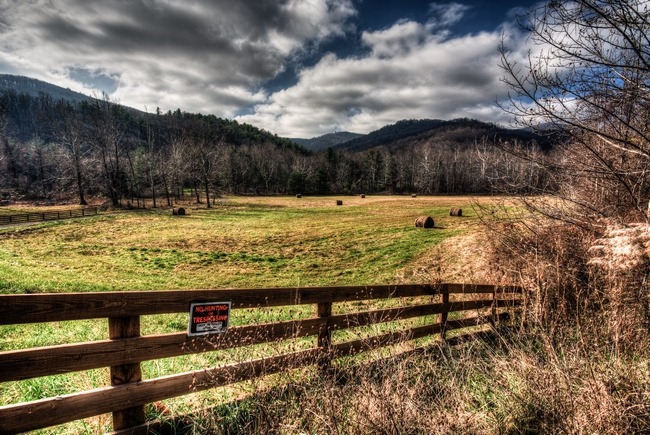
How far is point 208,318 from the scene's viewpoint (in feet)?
10.4

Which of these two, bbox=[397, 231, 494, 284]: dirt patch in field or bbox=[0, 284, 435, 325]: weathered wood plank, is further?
bbox=[397, 231, 494, 284]: dirt patch in field

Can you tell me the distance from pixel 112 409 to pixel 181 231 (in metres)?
24.0

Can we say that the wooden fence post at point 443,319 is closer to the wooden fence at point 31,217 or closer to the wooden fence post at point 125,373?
the wooden fence post at point 125,373

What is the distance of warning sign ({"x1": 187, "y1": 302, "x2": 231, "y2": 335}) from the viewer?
10.2ft

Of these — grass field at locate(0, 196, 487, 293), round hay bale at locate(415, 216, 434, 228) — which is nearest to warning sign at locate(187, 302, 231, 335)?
grass field at locate(0, 196, 487, 293)

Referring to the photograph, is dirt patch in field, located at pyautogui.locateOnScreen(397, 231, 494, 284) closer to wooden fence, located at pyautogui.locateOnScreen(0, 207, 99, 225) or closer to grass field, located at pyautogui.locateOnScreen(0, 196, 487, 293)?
grass field, located at pyautogui.locateOnScreen(0, 196, 487, 293)

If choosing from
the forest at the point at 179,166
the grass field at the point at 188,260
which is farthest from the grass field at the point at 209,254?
the forest at the point at 179,166

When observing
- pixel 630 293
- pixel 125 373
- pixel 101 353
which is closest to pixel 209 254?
pixel 125 373

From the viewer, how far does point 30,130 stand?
158 metres

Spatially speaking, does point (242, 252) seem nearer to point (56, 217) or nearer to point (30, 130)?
point (56, 217)

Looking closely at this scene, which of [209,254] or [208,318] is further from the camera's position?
[209,254]

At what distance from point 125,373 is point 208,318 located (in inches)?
30.8

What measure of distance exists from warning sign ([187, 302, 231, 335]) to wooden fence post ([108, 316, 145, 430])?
18.8 inches

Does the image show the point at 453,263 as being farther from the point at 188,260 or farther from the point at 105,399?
the point at 105,399
